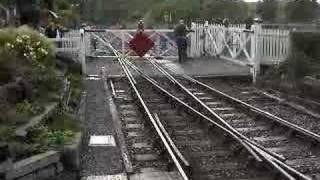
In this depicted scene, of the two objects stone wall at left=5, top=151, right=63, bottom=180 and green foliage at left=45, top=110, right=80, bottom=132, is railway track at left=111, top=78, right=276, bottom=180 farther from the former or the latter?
stone wall at left=5, top=151, right=63, bottom=180

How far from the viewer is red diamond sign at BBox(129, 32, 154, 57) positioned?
2260cm

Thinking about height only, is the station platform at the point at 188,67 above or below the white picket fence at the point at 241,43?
below

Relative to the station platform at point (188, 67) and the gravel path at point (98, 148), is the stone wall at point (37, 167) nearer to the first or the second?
the gravel path at point (98, 148)

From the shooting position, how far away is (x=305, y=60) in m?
16.1

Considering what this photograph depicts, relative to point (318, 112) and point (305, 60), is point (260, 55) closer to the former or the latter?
point (305, 60)

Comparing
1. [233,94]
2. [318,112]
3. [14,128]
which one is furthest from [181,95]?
[14,128]

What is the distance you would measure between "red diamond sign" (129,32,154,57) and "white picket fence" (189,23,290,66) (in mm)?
2665

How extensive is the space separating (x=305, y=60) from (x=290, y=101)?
2290 mm

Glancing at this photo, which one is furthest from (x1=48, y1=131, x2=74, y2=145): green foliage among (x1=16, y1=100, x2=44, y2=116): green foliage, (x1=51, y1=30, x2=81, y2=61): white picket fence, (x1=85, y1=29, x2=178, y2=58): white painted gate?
(x1=85, y1=29, x2=178, y2=58): white painted gate

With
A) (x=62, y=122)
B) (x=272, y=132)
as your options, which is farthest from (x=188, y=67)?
(x=62, y=122)

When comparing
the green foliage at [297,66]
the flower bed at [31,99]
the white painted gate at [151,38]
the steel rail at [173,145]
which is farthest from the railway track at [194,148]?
the white painted gate at [151,38]

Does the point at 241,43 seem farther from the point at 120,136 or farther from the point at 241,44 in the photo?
the point at 120,136

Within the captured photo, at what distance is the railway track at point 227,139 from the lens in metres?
8.05

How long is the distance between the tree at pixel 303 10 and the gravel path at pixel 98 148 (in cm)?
2071
